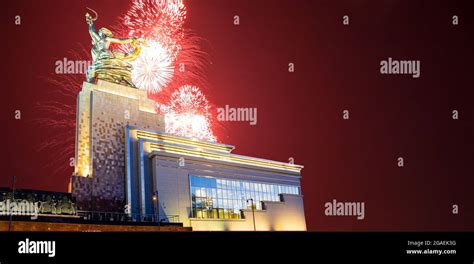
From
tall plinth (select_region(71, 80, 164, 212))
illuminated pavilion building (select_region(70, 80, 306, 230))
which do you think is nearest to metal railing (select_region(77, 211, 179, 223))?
illuminated pavilion building (select_region(70, 80, 306, 230))

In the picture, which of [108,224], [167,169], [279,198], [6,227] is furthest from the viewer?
[279,198]

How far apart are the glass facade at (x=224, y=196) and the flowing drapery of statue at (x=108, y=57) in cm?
1152

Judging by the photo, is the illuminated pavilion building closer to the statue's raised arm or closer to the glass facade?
the glass facade

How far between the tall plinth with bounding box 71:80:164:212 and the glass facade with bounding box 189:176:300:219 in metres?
6.69

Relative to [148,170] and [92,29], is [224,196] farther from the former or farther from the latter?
[92,29]

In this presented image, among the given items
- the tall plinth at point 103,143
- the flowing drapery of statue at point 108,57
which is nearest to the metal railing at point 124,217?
the tall plinth at point 103,143

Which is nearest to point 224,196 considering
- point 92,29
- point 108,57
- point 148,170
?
point 148,170

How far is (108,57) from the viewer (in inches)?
1710

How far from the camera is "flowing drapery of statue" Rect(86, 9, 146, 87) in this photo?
1699 inches

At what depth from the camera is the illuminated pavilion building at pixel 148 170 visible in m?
39.8
